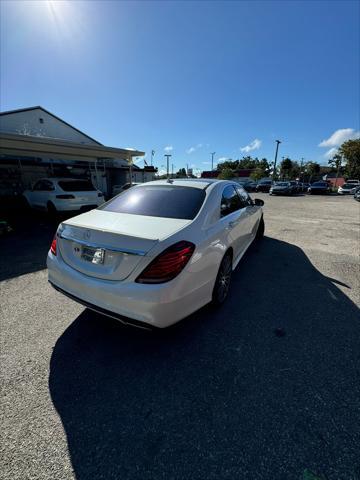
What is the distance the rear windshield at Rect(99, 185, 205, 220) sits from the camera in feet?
9.01

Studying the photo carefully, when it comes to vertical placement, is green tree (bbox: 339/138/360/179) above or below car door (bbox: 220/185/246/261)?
above

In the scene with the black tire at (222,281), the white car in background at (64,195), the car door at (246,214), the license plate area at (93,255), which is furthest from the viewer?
→ the white car in background at (64,195)

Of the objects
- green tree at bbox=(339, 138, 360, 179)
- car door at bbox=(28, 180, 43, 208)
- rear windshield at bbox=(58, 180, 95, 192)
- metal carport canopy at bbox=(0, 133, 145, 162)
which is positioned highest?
green tree at bbox=(339, 138, 360, 179)

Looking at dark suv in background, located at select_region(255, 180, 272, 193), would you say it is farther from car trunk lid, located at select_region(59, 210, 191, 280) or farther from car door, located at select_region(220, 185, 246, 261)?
car trunk lid, located at select_region(59, 210, 191, 280)

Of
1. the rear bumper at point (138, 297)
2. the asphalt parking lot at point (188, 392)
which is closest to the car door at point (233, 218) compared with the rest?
the asphalt parking lot at point (188, 392)

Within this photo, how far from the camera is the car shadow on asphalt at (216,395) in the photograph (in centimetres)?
147

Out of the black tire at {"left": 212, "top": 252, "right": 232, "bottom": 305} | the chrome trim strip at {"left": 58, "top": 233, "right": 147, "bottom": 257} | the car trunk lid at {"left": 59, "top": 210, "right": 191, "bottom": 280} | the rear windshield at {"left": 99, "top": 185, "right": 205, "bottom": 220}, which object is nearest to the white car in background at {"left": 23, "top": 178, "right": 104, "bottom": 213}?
the rear windshield at {"left": 99, "top": 185, "right": 205, "bottom": 220}

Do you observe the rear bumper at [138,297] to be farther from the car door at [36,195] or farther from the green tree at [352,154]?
the green tree at [352,154]

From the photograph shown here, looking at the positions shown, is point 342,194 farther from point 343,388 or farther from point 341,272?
point 343,388

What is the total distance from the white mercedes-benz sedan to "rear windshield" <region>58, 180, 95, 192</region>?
6.30 meters

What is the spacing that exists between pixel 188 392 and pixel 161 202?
80.5 inches

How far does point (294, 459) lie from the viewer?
4.84 ft

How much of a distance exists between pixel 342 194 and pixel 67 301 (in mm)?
33927

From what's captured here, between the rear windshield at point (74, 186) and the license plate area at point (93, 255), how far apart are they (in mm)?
7036
